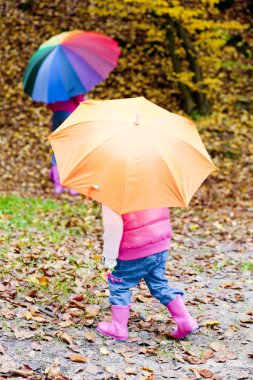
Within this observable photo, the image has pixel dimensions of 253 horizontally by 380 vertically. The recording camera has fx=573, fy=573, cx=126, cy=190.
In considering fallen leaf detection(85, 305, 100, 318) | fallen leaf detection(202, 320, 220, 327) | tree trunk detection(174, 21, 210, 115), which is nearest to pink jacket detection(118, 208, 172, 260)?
fallen leaf detection(85, 305, 100, 318)

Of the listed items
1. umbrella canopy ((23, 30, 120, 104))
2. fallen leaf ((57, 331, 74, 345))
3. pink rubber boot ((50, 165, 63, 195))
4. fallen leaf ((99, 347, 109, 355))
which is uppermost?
umbrella canopy ((23, 30, 120, 104))

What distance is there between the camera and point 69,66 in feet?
28.7

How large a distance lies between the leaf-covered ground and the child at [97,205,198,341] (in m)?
0.16

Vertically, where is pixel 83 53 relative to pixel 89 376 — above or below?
above

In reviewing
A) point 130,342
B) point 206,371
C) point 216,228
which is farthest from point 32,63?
point 206,371

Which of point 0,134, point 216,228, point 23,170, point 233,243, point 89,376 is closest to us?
point 89,376

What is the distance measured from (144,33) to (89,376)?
11.6 metres

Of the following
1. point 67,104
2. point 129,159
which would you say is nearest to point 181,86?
point 67,104

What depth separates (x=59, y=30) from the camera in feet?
47.3

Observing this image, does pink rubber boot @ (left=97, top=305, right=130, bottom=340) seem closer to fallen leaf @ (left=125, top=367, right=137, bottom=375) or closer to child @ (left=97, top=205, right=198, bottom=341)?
child @ (left=97, top=205, right=198, bottom=341)

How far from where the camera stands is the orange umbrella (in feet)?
12.5

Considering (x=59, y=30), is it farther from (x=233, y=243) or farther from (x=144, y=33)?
(x=233, y=243)

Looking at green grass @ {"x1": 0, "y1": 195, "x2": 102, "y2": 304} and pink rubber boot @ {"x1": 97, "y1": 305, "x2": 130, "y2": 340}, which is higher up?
pink rubber boot @ {"x1": 97, "y1": 305, "x2": 130, "y2": 340}

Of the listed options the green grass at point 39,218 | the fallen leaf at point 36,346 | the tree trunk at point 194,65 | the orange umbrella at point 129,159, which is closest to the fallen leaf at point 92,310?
the fallen leaf at point 36,346
